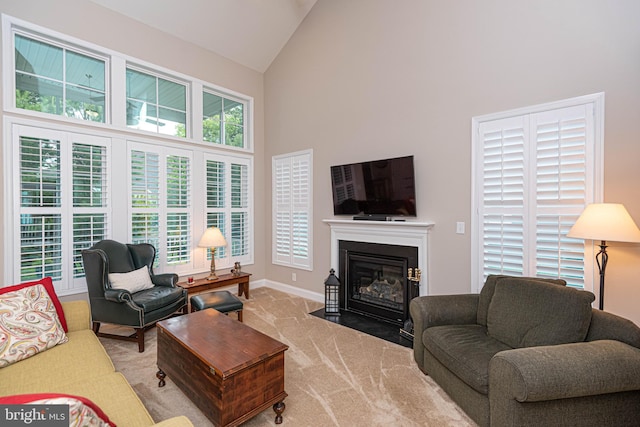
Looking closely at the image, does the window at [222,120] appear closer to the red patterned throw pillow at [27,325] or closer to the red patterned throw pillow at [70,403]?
the red patterned throw pillow at [27,325]

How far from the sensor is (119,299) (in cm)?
290

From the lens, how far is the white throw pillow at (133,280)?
3195 mm

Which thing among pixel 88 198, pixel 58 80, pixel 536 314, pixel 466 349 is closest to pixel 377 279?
pixel 466 349

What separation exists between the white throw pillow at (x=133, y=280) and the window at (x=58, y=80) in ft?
6.35

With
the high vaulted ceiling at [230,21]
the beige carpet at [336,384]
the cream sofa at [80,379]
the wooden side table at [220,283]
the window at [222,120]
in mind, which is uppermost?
the high vaulted ceiling at [230,21]

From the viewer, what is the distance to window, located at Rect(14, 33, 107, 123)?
127 inches

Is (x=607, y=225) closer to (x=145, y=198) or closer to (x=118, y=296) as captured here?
(x=118, y=296)

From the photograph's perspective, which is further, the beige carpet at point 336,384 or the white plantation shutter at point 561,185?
the white plantation shutter at point 561,185

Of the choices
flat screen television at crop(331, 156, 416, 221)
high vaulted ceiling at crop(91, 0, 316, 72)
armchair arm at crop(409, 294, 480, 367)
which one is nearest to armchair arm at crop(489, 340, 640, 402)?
armchair arm at crop(409, 294, 480, 367)

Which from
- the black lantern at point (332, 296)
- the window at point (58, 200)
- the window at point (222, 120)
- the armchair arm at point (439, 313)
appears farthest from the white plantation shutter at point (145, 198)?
the armchair arm at point (439, 313)

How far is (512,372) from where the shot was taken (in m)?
1.57

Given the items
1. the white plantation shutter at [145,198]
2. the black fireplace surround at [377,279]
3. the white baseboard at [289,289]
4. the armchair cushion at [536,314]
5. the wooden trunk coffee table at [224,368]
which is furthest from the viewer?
the white baseboard at [289,289]

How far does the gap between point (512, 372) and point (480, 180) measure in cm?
202

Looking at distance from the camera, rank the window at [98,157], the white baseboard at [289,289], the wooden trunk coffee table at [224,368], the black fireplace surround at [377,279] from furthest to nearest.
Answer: the white baseboard at [289,289], the black fireplace surround at [377,279], the window at [98,157], the wooden trunk coffee table at [224,368]
